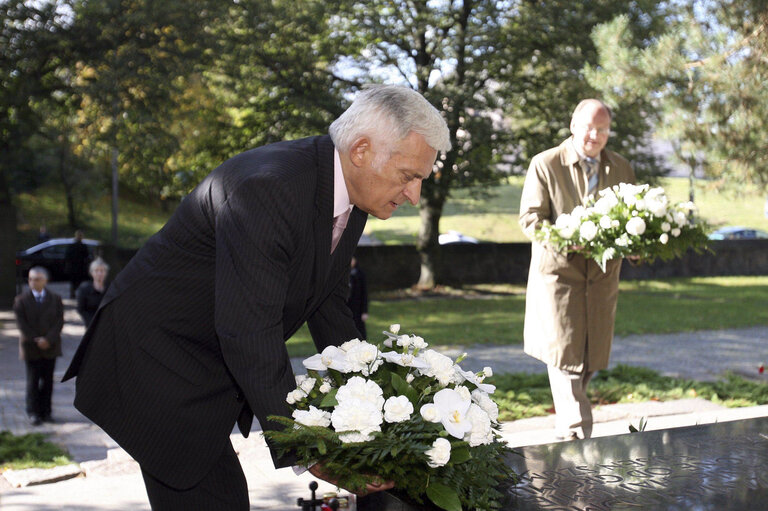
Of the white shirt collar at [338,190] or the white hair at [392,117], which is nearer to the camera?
the white hair at [392,117]

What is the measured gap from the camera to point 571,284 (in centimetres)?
Result: 551

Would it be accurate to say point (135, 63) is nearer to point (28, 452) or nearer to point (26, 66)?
point (26, 66)

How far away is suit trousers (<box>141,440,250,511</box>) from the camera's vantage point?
101 inches

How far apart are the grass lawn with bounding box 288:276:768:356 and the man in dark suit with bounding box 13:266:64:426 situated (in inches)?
168

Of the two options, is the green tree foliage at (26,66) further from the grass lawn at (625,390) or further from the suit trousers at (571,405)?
the suit trousers at (571,405)

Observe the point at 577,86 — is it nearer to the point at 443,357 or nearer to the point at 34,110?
the point at 34,110

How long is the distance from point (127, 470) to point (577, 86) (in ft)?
52.9

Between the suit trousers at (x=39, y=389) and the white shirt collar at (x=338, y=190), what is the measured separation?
6699 millimetres

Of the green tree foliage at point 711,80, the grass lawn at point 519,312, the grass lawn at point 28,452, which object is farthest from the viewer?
the grass lawn at point 519,312

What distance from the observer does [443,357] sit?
2564 millimetres

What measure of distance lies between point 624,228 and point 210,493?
3.56 m

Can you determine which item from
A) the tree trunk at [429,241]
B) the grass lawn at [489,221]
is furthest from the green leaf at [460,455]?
the grass lawn at [489,221]

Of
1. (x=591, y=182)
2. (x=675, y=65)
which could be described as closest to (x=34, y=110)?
(x=675, y=65)

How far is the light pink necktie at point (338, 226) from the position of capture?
2.67 meters
